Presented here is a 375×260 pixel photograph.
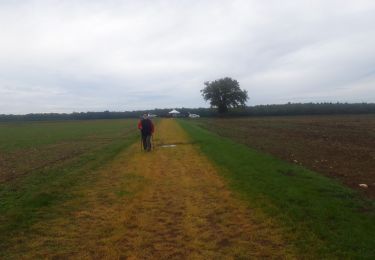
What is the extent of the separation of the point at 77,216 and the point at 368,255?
5250 mm

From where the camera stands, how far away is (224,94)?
123625 millimetres

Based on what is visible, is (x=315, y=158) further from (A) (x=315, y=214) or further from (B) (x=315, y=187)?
(A) (x=315, y=214)

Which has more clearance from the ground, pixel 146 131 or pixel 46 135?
pixel 146 131

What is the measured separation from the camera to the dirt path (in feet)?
20.9

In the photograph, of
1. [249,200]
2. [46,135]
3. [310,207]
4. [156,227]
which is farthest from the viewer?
[46,135]

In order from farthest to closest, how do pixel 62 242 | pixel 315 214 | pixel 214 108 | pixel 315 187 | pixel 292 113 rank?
pixel 214 108 < pixel 292 113 < pixel 315 187 < pixel 315 214 < pixel 62 242

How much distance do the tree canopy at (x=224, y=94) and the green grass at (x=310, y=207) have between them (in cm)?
10916

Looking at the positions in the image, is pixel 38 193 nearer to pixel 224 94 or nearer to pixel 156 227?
pixel 156 227

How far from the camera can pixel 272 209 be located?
8.73 meters

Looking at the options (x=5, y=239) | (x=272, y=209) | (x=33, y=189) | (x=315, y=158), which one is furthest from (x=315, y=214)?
(x=315, y=158)

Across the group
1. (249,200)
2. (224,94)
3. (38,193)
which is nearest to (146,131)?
(38,193)

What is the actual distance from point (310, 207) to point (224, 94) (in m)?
116

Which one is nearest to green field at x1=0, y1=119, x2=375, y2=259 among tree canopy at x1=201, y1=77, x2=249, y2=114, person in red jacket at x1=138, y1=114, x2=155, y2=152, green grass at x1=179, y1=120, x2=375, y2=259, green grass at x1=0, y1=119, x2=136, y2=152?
green grass at x1=179, y1=120, x2=375, y2=259

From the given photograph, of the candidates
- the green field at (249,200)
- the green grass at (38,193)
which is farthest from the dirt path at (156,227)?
the green grass at (38,193)
